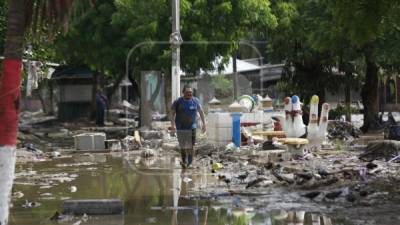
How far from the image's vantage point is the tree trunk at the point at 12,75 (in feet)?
24.0

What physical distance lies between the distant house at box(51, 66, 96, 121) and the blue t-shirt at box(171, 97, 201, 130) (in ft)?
86.1

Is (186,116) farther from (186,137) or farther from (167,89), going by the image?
(167,89)

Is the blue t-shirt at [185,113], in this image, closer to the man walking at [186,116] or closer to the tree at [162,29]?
the man walking at [186,116]

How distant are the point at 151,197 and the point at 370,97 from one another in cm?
2038

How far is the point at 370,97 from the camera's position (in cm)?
3052

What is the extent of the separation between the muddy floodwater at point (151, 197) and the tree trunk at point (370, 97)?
14387 millimetres

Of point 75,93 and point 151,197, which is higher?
point 75,93

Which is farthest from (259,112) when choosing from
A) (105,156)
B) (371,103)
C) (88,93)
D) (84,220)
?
(88,93)

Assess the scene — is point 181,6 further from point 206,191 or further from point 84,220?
point 84,220

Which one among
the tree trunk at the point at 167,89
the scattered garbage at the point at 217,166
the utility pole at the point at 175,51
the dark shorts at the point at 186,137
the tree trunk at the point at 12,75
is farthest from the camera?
the tree trunk at the point at 167,89

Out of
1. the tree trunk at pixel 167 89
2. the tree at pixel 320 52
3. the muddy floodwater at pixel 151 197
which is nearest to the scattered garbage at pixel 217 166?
the muddy floodwater at pixel 151 197

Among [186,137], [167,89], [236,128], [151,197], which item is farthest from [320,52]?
[151,197]

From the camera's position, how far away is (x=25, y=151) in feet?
70.3

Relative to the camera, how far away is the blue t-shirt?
631 inches
